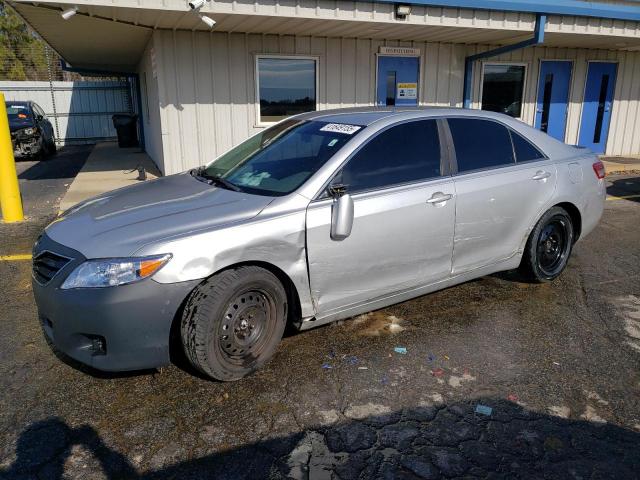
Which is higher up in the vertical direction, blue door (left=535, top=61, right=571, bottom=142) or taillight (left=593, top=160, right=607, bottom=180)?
blue door (left=535, top=61, right=571, bottom=142)

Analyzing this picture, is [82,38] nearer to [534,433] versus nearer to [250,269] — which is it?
[250,269]

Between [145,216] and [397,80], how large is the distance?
8.40 metres

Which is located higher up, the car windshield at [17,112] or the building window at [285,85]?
the building window at [285,85]

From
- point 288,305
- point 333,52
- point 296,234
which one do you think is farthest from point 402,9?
point 288,305

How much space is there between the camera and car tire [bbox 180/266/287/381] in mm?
2973

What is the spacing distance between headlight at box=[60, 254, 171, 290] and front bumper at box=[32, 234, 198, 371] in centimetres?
4

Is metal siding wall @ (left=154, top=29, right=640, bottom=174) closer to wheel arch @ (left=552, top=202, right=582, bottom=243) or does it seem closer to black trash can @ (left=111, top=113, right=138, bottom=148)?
wheel arch @ (left=552, top=202, right=582, bottom=243)

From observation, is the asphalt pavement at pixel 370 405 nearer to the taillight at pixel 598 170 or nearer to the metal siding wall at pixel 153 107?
the taillight at pixel 598 170

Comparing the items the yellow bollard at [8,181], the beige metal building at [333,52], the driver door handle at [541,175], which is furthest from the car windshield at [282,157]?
the yellow bollard at [8,181]

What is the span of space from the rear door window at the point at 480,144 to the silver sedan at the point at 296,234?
12mm

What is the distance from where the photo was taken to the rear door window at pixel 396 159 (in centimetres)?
358

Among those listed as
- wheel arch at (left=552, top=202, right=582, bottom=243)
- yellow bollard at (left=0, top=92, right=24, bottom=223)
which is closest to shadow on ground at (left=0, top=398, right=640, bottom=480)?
wheel arch at (left=552, top=202, right=582, bottom=243)

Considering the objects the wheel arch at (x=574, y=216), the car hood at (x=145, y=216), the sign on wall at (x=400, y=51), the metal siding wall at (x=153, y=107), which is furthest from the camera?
the sign on wall at (x=400, y=51)

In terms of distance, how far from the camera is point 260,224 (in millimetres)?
3145
